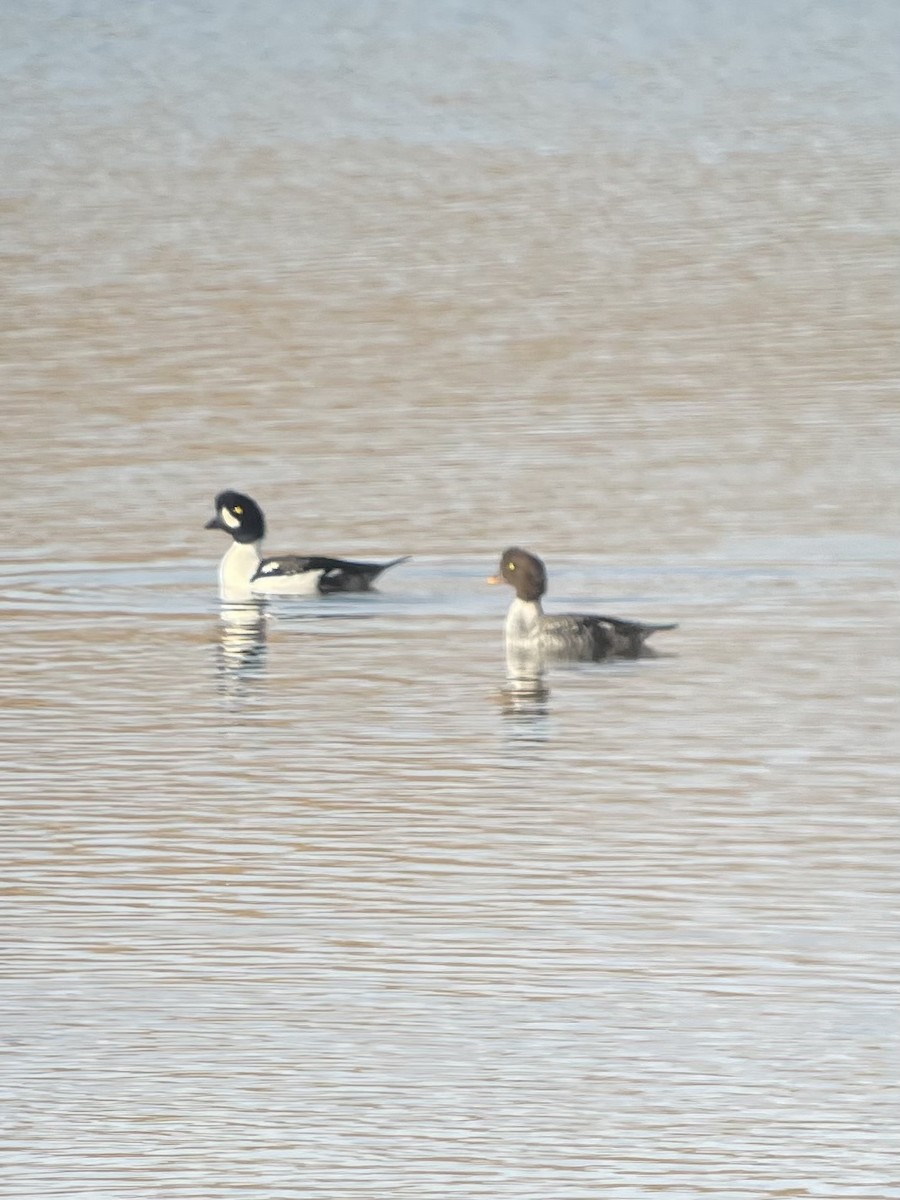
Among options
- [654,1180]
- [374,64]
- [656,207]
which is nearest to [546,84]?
[374,64]

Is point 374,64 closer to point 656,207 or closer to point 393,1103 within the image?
point 656,207

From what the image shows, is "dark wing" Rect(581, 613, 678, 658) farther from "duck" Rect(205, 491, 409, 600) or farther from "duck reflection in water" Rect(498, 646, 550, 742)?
"duck" Rect(205, 491, 409, 600)

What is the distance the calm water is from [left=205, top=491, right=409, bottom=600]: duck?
0.61 ft

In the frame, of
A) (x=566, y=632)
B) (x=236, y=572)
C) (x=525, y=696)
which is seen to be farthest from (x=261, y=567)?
(x=525, y=696)

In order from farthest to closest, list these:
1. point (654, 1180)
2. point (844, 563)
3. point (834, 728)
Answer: point (844, 563)
point (834, 728)
point (654, 1180)

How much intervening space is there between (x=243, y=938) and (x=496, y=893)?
809 mm

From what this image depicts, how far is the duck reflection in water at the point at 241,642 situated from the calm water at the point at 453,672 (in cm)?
7

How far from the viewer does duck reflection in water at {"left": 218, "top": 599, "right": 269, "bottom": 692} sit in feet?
43.5

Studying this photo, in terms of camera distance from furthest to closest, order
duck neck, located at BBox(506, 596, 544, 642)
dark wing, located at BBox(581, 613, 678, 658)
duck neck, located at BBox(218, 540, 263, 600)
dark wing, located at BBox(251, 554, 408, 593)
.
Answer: duck neck, located at BBox(218, 540, 263, 600)
dark wing, located at BBox(251, 554, 408, 593)
duck neck, located at BBox(506, 596, 544, 642)
dark wing, located at BBox(581, 613, 678, 658)

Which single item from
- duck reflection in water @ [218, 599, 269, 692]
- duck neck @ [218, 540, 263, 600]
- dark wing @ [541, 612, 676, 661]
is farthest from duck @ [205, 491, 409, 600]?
dark wing @ [541, 612, 676, 661]

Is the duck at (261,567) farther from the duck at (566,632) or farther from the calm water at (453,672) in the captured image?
the duck at (566,632)

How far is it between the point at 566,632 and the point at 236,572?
2745 mm

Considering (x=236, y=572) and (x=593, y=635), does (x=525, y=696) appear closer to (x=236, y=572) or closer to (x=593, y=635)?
(x=593, y=635)

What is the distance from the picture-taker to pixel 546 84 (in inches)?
1484
